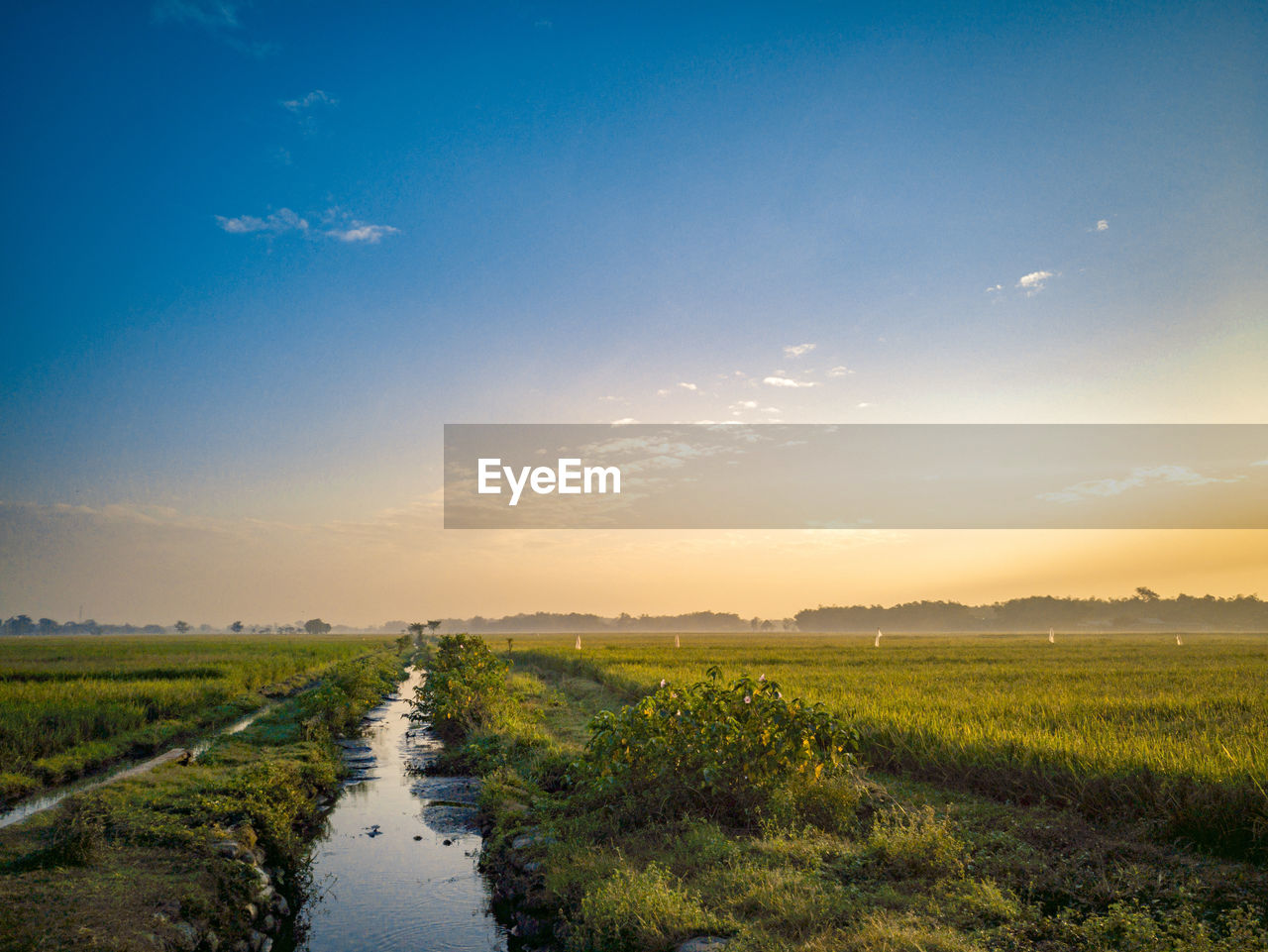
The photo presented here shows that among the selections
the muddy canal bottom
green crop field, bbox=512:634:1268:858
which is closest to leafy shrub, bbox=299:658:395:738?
the muddy canal bottom

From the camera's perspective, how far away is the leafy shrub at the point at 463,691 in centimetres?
1634

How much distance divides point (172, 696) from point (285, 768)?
10588 millimetres

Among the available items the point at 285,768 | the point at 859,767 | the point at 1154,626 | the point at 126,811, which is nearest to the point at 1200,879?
the point at 859,767

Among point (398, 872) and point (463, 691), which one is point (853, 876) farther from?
point (463, 691)

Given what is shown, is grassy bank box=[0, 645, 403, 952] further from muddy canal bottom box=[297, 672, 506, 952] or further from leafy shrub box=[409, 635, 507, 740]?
leafy shrub box=[409, 635, 507, 740]

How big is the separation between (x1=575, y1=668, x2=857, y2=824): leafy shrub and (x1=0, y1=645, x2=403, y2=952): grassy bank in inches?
153

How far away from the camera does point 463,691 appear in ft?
53.6

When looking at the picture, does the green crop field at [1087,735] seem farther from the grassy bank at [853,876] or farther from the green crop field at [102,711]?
the green crop field at [102,711]

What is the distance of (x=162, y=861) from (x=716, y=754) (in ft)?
20.0

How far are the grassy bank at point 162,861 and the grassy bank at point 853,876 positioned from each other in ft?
8.76

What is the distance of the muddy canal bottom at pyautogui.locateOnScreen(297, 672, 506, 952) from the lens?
6.96m

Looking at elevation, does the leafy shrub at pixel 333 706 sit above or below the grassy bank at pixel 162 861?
below

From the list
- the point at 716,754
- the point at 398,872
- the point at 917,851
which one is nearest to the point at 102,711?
the point at 398,872

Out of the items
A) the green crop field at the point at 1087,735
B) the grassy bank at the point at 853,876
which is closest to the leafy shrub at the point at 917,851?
the grassy bank at the point at 853,876
